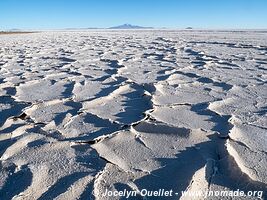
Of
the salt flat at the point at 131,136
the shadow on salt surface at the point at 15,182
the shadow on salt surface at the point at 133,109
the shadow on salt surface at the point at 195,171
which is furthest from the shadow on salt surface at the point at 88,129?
the shadow on salt surface at the point at 195,171

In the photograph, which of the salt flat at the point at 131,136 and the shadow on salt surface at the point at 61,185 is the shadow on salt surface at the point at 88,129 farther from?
the shadow on salt surface at the point at 61,185

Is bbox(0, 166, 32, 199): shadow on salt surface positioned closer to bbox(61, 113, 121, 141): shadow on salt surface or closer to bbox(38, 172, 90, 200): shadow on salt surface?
bbox(38, 172, 90, 200): shadow on salt surface

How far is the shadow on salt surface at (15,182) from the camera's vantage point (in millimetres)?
1563

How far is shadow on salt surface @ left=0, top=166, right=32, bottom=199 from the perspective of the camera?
61.5 inches

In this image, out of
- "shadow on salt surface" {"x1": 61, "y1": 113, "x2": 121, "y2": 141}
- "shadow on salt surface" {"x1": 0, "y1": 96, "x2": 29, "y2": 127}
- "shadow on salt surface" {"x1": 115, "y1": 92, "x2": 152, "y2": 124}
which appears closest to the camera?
"shadow on salt surface" {"x1": 61, "y1": 113, "x2": 121, "y2": 141}

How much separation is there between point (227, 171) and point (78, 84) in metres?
2.52

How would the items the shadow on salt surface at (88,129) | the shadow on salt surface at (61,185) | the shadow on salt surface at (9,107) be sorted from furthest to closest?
the shadow on salt surface at (9,107) → the shadow on salt surface at (88,129) → the shadow on salt surface at (61,185)

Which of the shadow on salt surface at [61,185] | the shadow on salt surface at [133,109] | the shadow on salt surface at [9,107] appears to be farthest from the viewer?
the shadow on salt surface at [9,107]

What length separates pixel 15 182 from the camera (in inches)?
64.9

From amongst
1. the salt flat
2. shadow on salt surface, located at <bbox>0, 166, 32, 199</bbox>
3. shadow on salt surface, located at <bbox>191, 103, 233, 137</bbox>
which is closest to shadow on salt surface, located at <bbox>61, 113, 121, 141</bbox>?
the salt flat

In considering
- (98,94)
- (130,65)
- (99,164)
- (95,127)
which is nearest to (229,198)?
(99,164)

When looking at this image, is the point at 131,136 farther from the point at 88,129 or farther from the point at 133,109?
the point at 133,109

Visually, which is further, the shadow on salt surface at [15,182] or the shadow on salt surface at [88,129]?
the shadow on salt surface at [88,129]

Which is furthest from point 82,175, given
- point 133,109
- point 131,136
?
point 133,109
